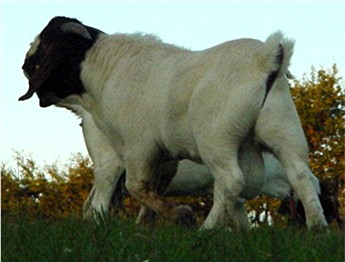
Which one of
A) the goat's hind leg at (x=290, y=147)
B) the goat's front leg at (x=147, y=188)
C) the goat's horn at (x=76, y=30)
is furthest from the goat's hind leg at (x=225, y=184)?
the goat's horn at (x=76, y=30)

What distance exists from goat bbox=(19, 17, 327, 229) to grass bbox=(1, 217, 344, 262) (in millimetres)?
1121

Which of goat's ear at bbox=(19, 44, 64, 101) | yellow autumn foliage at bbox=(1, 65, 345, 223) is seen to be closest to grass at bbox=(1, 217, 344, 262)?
goat's ear at bbox=(19, 44, 64, 101)

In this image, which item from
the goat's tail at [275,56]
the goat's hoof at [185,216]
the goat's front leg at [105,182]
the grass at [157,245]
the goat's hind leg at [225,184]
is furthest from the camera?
the goat's front leg at [105,182]

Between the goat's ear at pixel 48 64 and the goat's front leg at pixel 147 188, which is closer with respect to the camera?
the goat's front leg at pixel 147 188

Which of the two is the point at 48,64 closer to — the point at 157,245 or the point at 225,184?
the point at 225,184

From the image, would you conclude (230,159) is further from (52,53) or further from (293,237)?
(52,53)

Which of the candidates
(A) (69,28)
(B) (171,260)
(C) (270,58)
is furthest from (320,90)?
(B) (171,260)

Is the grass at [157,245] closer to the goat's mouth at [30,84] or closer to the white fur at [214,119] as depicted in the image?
the white fur at [214,119]

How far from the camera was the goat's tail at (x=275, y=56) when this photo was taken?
7.81 metres

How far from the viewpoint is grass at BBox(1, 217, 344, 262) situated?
16.6 ft

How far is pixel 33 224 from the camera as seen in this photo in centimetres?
709

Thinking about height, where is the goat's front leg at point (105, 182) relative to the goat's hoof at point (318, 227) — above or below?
above

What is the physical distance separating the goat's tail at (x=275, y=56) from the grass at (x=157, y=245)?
1.59m

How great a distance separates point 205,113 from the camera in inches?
306
